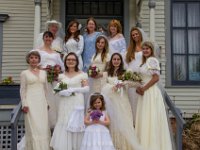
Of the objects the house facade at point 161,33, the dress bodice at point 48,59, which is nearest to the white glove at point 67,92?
the dress bodice at point 48,59

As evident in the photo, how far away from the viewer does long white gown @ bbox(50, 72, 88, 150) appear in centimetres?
697

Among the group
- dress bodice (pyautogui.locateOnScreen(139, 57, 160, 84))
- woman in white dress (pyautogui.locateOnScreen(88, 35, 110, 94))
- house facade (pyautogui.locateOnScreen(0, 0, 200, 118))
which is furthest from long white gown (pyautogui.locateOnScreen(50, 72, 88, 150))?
house facade (pyautogui.locateOnScreen(0, 0, 200, 118))

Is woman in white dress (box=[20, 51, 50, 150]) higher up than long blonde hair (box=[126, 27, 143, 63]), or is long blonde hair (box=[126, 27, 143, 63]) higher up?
long blonde hair (box=[126, 27, 143, 63])

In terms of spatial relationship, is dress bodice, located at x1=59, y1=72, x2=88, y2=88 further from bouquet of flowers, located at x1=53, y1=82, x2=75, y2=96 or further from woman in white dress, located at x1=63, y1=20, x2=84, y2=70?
woman in white dress, located at x1=63, y1=20, x2=84, y2=70

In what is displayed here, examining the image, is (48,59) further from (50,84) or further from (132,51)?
(132,51)

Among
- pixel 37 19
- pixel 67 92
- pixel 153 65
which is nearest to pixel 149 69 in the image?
pixel 153 65

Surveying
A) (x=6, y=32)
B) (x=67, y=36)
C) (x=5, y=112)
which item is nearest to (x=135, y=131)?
(x=67, y=36)

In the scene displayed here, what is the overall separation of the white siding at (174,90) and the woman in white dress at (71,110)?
6.46 m

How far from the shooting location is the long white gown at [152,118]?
7.19m

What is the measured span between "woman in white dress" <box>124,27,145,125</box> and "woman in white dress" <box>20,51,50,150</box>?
1372 millimetres

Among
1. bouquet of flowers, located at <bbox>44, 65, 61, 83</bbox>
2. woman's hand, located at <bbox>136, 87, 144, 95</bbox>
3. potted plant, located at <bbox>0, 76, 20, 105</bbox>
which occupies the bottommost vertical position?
potted plant, located at <bbox>0, 76, 20, 105</bbox>

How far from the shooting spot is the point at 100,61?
26.0 feet

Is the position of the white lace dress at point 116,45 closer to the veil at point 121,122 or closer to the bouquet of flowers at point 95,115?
the veil at point 121,122

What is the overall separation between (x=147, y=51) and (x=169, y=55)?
6.42m
